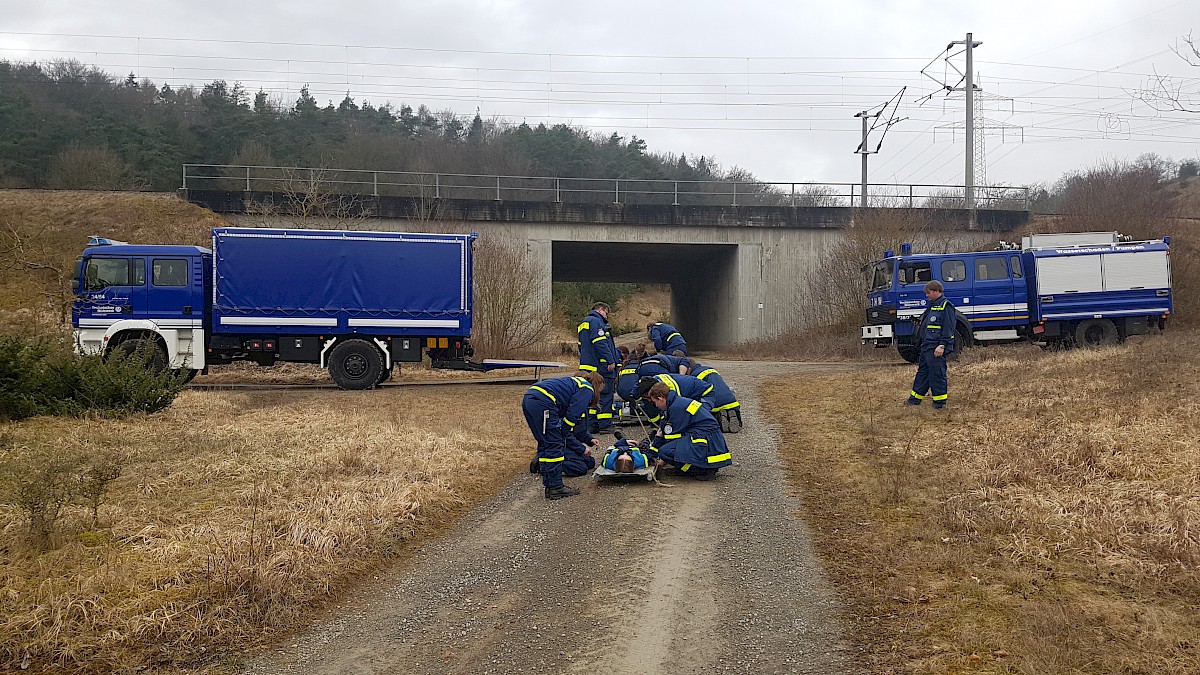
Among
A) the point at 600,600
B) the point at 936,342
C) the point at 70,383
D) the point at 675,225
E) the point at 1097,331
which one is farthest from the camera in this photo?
the point at 675,225

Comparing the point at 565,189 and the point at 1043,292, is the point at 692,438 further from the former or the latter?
the point at 565,189

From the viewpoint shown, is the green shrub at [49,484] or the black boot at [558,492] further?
the black boot at [558,492]

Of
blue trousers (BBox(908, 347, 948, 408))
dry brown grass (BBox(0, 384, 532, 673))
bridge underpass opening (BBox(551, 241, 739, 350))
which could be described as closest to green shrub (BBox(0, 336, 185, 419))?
dry brown grass (BBox(0, 384, 532, 673))

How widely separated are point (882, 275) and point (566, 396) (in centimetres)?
1562

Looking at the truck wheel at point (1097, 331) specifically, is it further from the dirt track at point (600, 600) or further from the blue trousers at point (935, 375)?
the dirt track at point (600, 600)

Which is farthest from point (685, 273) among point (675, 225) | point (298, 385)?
point (298, 385)

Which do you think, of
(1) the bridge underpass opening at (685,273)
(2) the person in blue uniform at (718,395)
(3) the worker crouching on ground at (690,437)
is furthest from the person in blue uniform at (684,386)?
(1) the bridge underpass opening at (685,273)

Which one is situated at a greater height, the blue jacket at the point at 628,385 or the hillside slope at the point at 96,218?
the hillside slope at the point at 96,218

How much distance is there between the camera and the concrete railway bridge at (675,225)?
29.3 meters

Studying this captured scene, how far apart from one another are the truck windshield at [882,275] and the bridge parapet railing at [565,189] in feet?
28.0

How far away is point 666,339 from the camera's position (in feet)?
40.4

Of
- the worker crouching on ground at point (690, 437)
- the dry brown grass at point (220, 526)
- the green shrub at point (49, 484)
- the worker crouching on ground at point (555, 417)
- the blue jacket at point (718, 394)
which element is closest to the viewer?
the dry brown grass at point (220, 526)

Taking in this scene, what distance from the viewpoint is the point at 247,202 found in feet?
93.1

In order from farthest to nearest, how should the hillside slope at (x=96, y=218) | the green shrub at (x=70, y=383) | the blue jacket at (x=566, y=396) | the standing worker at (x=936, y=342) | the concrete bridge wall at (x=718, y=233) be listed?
1. the concrete bridge wall at (x=718, y=233)
2. the hillside slope at (x=96, y=218)
3. the standing worker at (x=936, y=342)
4. the green shrub at (x=70, y=383)
5. the blue jacket at (x=566, y=396)
